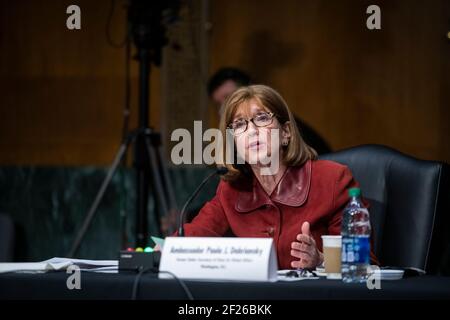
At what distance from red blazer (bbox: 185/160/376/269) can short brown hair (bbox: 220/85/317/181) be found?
43 millimetres

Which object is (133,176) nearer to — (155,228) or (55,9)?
(155,228)

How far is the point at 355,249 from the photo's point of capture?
1.71 m

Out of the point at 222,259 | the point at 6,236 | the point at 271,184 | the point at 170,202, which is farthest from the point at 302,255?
the point at 6,236

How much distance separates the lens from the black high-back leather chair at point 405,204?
2309mm

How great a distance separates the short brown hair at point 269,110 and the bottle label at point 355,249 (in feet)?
2.45

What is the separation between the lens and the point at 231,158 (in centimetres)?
250

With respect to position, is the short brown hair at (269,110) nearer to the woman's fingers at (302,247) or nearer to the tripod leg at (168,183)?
the woman's fingers at (302,247)

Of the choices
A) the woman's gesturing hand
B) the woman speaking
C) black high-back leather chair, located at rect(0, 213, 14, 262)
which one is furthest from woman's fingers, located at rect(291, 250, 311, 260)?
black high-back leather chair, located at rect(0, 213, 14, 262)

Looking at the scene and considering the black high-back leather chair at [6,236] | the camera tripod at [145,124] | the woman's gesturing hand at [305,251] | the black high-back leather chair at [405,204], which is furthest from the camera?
the black high-back leather chair at [6,236]

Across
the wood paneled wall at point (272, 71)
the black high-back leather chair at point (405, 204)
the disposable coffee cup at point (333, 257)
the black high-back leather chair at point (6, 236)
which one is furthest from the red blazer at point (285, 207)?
the wood paneled wall at point (272, 71)

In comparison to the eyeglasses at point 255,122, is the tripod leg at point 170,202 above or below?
below

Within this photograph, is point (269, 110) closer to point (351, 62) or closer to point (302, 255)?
point (302, 255)

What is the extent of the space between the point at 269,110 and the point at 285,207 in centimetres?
31
